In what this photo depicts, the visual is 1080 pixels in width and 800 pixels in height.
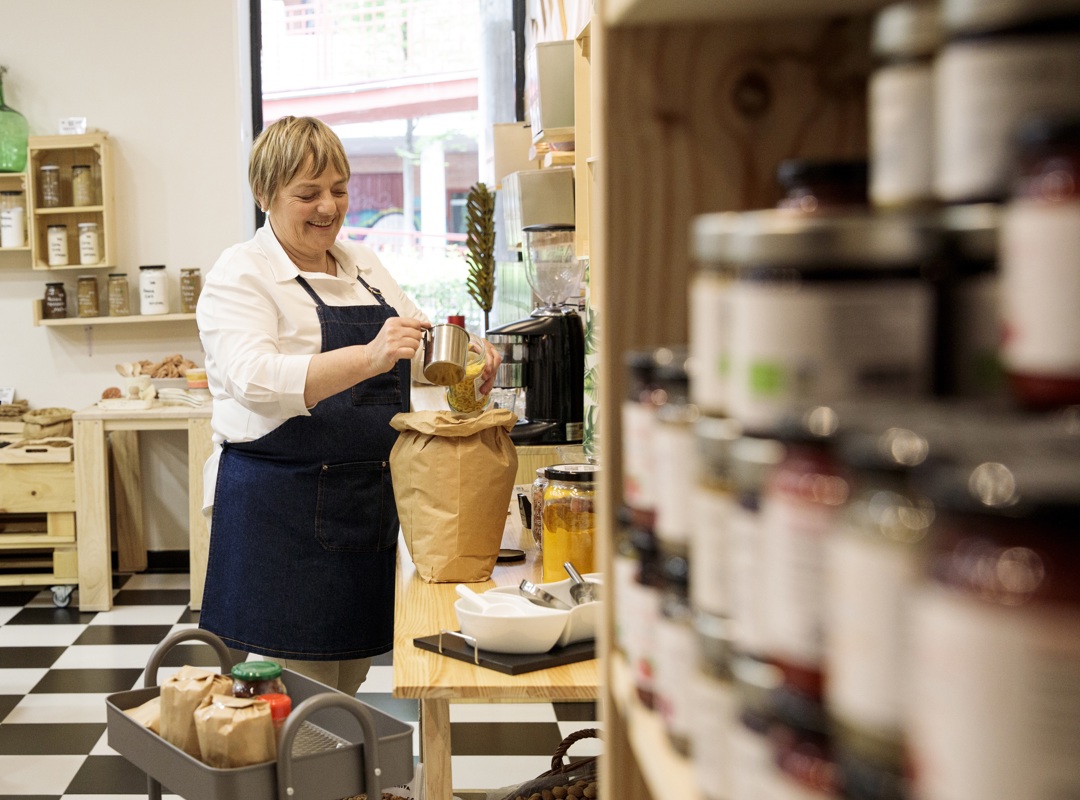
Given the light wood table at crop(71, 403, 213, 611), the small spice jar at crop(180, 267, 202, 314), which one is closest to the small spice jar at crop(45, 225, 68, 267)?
the small spice jar at crop(180, 267, 202, 314)

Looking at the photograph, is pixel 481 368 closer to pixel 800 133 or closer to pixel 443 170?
pixel 800 133

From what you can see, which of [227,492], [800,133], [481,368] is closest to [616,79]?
[800,133]

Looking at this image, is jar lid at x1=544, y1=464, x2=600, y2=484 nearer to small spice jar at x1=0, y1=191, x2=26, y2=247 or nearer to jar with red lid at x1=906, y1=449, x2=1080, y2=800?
jar with red lid at x1=906, y1=449, x2=1080, y2=800

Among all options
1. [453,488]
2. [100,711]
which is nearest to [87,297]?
[100,711]

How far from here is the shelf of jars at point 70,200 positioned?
548cm

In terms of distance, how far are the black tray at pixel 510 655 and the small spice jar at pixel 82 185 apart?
449 centimetres

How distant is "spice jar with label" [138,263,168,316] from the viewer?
18.2ft

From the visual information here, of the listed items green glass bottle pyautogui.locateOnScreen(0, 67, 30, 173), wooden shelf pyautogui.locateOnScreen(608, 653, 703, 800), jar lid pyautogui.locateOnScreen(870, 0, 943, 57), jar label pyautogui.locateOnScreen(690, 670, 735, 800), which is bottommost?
wooden shelf pyautogui.locateOnScreen(608, 653, 703, 800)

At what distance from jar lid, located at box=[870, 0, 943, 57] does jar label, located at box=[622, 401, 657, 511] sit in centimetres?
31

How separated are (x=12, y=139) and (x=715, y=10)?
217 inches

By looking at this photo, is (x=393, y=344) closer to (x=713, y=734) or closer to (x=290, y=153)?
(x=290, y=153)

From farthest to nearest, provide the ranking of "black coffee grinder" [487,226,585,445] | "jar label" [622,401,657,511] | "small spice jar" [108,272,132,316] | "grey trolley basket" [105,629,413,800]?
"small spice jar" [108,272,132,316], "black coffee grinder" [487,226,585,445], "grey trolley basket" [105,629,413,800], "jar label" [622,401,657,511]

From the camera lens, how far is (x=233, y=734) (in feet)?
5.01

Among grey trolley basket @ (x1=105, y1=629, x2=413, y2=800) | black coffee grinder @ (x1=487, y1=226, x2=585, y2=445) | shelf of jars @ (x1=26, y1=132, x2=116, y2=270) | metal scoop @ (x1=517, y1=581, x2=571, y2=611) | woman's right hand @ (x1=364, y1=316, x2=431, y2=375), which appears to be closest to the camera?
grey trolley basket @ (x1=105, y1=629, x2=413, y2=800)
